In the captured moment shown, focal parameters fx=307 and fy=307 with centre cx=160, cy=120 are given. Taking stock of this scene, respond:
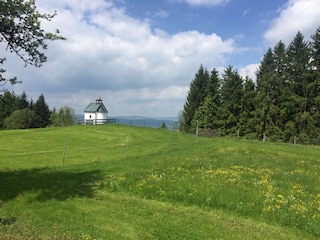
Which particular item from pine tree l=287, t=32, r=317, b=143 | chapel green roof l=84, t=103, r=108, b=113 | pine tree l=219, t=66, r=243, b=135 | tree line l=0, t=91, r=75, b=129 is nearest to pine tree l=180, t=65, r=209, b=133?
pine tree l=219, t=66, r=243, b=135

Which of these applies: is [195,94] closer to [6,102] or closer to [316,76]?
[316,76]

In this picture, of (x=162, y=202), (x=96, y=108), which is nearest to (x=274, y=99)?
(x=162, y=202)

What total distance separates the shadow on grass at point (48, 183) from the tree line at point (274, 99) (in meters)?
37.2

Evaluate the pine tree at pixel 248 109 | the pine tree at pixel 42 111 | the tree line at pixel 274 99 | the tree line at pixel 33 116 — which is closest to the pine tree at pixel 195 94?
the tree line at pixel 274 99

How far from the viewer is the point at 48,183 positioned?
15.5 meters

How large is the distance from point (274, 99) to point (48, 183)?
177 ft

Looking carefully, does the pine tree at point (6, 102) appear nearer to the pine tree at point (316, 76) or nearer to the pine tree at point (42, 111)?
the pine tree at point (316, 76)

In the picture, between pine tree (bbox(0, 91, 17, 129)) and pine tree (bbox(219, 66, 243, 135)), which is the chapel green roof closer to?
pine tree (bbox(219, 66, 243, 135))

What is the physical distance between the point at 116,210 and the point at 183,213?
258 centimetres

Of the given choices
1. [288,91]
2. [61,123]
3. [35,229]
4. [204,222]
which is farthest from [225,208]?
[61,123]

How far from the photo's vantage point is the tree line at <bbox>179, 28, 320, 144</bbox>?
2185 inches

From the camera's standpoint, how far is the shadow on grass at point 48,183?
13.4 m

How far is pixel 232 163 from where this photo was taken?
2095 cm

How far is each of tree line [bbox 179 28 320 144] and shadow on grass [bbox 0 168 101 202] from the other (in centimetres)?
3718
